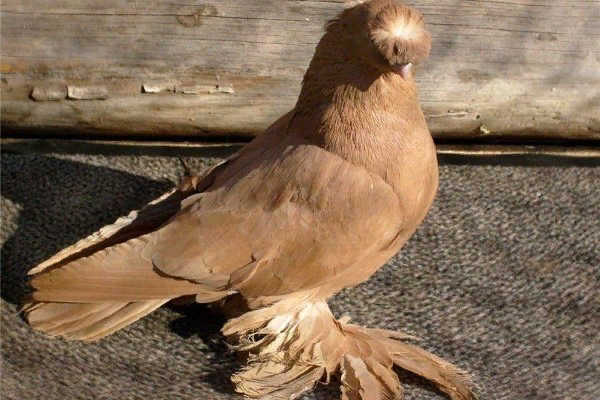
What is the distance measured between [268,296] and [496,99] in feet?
3.03

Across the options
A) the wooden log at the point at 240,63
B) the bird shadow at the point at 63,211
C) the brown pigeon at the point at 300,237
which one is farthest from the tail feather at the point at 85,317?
the wooden log at the point at 240,63

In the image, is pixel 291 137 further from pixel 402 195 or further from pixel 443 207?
pixel 443 207

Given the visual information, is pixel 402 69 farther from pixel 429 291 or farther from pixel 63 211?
pixel 63 211

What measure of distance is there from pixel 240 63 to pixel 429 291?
2.44 feet

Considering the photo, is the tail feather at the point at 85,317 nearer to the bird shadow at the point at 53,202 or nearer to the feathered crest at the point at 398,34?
the bird shadow at the point at 53,202

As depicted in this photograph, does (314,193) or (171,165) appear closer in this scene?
(314,193)

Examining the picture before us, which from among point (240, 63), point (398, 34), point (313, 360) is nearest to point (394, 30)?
point (398, 34)

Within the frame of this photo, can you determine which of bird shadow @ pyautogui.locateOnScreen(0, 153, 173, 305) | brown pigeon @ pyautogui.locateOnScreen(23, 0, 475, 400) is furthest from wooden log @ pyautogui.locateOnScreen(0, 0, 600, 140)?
brown pigeon @ pyautogui.locateOnScreen(23, 0, 475, 400)

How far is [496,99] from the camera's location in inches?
75.6

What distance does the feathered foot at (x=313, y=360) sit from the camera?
4.74 feet

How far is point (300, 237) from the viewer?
51.2 inches

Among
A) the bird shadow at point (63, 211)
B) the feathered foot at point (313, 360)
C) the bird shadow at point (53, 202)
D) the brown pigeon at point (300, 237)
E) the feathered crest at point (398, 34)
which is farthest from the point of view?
the bird shadow at point (53, 202)

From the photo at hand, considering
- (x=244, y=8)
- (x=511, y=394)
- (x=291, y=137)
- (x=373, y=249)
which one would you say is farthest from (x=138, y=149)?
(x=511, y=394)

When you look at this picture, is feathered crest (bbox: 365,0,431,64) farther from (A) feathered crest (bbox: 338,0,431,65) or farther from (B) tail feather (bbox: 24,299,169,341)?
(B) tail feather (bbox: 24,299,169,341)
